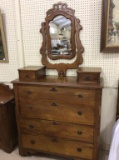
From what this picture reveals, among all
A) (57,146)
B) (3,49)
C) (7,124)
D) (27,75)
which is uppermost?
(3,49)

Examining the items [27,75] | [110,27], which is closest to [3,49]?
[27,75]

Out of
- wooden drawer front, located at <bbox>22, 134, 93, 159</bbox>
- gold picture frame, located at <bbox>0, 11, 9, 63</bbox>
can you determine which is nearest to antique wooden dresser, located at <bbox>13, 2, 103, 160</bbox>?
wooden drawer front, located at <bbox>22, 134, 93, 159</bbox>

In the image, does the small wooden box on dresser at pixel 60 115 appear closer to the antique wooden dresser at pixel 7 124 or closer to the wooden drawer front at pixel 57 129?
the wooden drawer front at pixel 57 129

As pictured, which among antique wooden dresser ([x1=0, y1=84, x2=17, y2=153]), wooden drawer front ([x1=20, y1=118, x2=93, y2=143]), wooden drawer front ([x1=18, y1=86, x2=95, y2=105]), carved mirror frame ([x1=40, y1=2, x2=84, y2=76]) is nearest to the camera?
wooden drawer front ([x1=18, y1=86, x2=95, y2=105])

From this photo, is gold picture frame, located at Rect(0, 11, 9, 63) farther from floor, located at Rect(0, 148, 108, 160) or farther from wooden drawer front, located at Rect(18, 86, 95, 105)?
floor, located at Rect(0, 148, 108, 160)

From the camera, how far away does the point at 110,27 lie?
181cm

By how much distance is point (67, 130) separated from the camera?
1.84 meters

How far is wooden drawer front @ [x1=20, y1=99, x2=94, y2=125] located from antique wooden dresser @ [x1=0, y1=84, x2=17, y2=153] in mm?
253

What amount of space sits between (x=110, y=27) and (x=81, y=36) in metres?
0.35

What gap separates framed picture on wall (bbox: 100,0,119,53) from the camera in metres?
1.73

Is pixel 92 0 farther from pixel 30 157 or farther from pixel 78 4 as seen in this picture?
pixel 30 157

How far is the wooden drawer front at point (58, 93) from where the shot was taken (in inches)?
66.2

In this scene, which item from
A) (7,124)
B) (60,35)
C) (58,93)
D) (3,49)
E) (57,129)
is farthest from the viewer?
(3,49)

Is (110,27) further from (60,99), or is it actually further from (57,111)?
(57,111)
